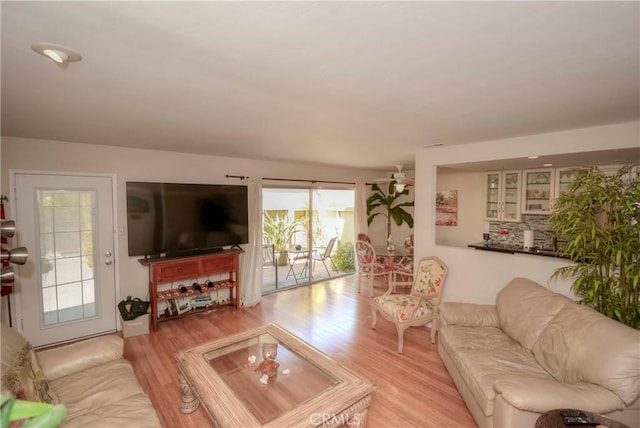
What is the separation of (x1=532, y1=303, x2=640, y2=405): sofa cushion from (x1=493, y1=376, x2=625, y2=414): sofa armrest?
0.24 feet

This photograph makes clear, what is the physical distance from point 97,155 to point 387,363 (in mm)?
4111

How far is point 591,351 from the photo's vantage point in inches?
74.4

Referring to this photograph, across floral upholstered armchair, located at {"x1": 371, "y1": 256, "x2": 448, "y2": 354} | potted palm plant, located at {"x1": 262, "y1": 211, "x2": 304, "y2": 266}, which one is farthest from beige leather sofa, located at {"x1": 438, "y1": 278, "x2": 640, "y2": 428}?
potted palm plant, located at {"x1": 262, "y1": 211, "x2": 304, "y2": 266}

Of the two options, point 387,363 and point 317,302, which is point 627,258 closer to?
point 387,363

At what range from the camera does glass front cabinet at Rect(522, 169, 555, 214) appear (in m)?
4.61

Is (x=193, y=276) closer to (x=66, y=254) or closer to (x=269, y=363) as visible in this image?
(x=66, y=254)

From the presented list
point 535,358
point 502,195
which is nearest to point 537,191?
point 502,195

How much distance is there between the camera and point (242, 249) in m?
4.82

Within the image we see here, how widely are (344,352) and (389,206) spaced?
396 cm

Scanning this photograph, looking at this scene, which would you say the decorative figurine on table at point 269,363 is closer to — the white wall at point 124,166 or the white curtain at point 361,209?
the white wall at point 124,166

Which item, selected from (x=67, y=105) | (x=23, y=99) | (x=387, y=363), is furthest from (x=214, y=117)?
(x=387, y=363)

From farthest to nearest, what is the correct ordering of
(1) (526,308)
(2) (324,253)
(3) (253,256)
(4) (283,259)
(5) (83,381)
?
(2) (324,253)
(4) (283,259)
(3) (253,256)
(1) (526,308)
(5) (83,381)

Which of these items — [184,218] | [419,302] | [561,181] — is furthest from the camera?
[561,181]

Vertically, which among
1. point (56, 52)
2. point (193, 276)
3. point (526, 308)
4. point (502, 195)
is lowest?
point (193, 276)
